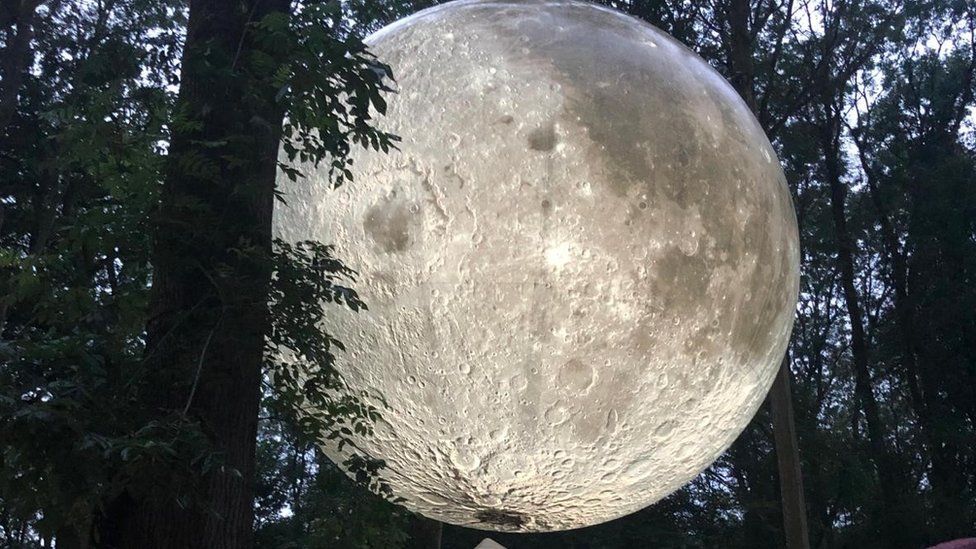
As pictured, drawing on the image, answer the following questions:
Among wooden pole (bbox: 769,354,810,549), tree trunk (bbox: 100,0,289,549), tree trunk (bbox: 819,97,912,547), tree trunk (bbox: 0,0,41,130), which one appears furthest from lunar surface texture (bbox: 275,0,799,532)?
tree trunk (bbox: 819,97,912,547)

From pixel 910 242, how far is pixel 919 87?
147 inches

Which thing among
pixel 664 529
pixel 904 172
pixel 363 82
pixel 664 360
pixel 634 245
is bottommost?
pixel 664 360

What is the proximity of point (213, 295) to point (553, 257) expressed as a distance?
141 cm

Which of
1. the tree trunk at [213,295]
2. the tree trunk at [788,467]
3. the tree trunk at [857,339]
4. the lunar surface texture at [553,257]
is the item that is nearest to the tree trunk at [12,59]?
the tree trunk at [213,295]

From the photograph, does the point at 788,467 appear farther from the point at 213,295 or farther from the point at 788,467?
the point at 213,295

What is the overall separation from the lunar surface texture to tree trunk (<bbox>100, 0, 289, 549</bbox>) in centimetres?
47

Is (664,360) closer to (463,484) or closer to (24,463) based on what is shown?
(463,484)

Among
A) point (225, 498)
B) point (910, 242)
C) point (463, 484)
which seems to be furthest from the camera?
point (910, 242)

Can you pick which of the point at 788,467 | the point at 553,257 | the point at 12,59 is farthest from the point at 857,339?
the point at 553,257

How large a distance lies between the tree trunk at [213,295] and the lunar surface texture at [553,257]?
18.7 inches

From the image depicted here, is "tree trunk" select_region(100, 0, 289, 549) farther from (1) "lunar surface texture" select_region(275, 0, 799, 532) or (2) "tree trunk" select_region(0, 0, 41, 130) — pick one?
(2) "tree trunk" select_region(0, 0, 41, 130)

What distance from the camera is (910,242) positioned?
20.6 m

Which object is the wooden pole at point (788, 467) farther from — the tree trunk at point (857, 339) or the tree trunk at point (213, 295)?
the tree trunk at point (213, 295)

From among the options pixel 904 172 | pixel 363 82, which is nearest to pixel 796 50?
pixel 904 172
